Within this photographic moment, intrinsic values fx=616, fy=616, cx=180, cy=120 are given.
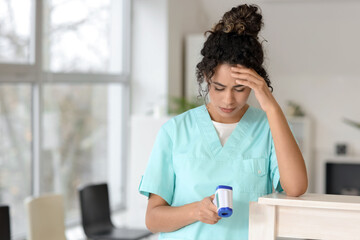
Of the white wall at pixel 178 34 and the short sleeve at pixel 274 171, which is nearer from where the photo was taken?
the short sleeve at pixel 274 171

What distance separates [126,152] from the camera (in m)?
5.41

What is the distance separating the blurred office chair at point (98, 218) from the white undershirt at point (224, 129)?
6.81ft

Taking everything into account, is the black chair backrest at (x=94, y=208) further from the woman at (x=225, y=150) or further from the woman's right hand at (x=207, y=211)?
the woman's right hand at (x=207, y=211)

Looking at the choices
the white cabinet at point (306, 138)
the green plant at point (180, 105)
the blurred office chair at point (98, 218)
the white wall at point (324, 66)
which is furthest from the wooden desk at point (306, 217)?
the white cabinet at point (306, 138)

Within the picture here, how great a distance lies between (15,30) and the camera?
12.9 feet

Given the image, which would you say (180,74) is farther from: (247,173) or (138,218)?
(247,173)

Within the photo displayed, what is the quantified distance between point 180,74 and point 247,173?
406 cm

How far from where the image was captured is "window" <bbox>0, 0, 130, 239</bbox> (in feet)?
12.9

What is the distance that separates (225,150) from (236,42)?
295 millimetres

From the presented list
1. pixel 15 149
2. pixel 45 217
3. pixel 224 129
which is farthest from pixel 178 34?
pixel 224 129

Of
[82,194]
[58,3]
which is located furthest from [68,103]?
[82,194]

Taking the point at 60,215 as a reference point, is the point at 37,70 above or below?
above

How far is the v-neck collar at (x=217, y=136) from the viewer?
160 cm

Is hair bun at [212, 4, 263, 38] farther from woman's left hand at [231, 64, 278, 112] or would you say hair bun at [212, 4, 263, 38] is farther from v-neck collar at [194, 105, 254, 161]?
v-neck collar at [194, 105, 254, 161]
